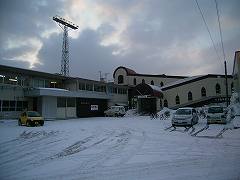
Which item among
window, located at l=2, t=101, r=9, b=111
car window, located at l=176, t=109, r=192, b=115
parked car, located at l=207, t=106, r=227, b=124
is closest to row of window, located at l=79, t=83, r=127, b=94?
window, located at l=2, t=101, r=9, b=111

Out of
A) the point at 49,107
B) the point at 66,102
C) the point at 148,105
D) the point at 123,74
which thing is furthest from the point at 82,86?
the point at 123,74

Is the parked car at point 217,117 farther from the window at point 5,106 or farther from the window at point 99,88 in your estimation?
the window at point 99,88

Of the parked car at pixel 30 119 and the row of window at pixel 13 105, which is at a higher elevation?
the row of window at pixel 13 105

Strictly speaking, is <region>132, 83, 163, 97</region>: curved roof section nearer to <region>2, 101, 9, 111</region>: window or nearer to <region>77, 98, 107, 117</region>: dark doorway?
<region>77, 98, 107, 117</region>: dark doorway

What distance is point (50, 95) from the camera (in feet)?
105

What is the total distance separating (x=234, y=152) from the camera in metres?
9.88

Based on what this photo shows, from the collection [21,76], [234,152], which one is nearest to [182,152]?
[234,152]

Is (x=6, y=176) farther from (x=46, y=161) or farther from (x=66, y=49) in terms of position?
(x=66, y=49)

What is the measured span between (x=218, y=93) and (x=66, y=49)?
94.4ft

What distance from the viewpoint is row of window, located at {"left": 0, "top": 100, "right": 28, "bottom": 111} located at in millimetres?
28331

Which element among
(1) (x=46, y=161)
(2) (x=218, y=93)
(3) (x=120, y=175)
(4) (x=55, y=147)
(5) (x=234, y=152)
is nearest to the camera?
(3) (x=120, y=175)

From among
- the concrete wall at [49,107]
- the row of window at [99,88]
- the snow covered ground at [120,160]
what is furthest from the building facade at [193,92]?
the snow covered ground at [120,160]

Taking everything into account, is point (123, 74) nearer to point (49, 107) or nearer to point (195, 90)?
point (195, 90)

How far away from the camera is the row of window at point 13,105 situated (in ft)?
93.0
